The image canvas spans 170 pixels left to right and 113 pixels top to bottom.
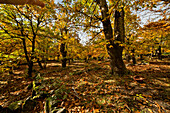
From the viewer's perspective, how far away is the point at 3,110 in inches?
101

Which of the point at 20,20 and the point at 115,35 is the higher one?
the point at 20,20

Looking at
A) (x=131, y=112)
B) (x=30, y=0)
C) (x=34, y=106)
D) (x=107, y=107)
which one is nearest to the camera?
(x=30, y=0)

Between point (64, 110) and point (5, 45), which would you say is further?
point (5, 45)

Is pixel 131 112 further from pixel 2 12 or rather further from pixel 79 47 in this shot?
pixel 2 12

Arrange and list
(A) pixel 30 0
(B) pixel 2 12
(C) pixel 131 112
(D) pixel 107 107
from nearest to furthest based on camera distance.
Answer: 1. (A) pixel 30 0
2. (C) pixel 131 112
3. (D) pixel 107 107
4. (B) pixel 2 12

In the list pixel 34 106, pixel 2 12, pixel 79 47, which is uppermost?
pixel 2 12

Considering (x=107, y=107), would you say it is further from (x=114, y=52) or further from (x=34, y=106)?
(x=114, y=52)

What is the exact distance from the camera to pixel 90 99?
2811 millimetres

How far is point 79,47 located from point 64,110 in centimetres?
357

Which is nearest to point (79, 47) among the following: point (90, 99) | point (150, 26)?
point (90, 99)

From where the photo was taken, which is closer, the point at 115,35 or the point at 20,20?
the point at 115,35

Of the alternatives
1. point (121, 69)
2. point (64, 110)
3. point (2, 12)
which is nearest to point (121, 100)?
point (64, 110)

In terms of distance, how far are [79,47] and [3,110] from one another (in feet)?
14.9

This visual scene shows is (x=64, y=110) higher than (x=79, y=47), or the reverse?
A: (x=79, y=47)
